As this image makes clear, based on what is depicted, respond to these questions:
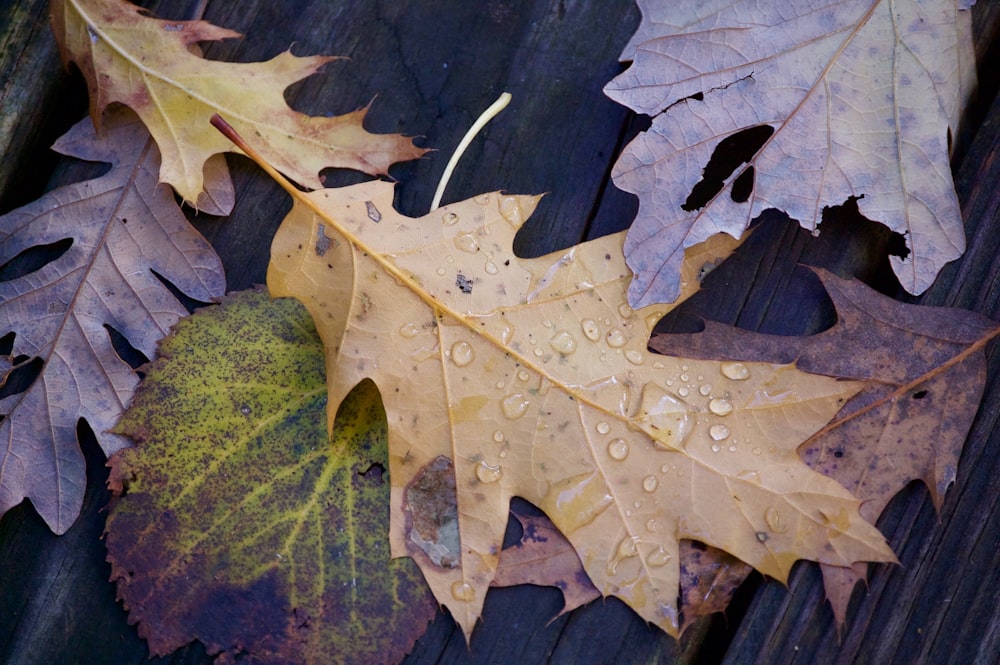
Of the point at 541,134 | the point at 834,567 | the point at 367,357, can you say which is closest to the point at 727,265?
the point at 541,134

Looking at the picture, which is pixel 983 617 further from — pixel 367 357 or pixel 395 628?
pixel 367 357

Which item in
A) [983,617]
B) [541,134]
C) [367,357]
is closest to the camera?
[367,357]

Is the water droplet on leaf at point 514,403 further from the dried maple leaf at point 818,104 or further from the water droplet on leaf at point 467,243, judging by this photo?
the dried maple leaf at point 818,104

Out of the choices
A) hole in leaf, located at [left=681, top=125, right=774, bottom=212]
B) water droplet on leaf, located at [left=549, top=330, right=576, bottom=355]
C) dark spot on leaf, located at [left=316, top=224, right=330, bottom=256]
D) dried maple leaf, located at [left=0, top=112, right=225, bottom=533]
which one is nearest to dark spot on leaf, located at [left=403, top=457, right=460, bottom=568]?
water droplet on leaf, located at [left=549, top=330, right=576, bottom=355]

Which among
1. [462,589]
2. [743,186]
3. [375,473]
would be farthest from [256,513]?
[743,186]

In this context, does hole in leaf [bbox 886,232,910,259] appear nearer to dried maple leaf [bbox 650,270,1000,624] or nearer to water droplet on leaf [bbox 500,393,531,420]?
dried maple leaf [bbox 650,270,1000,624]
